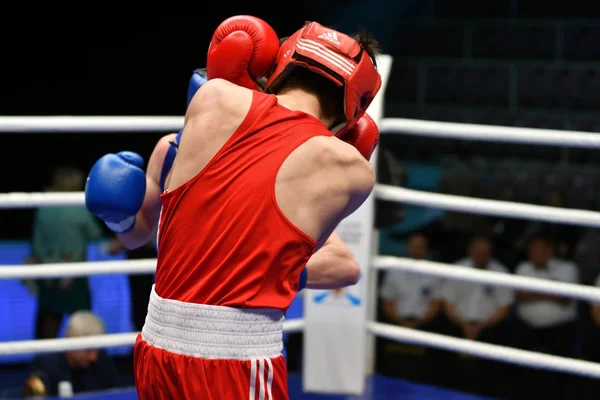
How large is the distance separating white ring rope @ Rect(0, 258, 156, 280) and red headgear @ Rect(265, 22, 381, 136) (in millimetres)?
1078

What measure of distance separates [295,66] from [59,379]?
222 centimetres

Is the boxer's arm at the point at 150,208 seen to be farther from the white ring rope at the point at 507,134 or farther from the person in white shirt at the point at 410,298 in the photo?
the person in white shirt at the point at 410,298

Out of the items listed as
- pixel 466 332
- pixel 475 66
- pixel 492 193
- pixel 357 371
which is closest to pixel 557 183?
pixel 492 193

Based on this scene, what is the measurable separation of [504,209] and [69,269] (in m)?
1.26

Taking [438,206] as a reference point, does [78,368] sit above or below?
below

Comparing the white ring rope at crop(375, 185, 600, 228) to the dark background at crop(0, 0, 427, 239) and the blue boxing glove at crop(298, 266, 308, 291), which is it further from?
the dark background at crop(0, 0, 427, 239)

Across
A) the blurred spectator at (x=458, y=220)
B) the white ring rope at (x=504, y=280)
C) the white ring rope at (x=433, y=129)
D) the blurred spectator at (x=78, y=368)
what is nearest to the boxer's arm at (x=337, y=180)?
the white ring rope at (x=433, y=129)

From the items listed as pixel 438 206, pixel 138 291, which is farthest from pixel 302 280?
pixel 138 291

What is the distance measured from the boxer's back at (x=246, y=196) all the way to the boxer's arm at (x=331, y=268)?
1.06ft

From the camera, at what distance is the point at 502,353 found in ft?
8.32

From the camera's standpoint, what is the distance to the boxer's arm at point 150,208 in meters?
2.11

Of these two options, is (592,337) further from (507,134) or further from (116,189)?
(116,189)

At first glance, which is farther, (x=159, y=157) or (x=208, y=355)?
(x=159, y=157)

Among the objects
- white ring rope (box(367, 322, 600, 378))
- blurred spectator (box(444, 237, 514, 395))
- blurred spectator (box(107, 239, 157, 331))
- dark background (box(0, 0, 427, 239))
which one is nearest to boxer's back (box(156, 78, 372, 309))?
white ring rope (box(367, 322, 600, 378))
